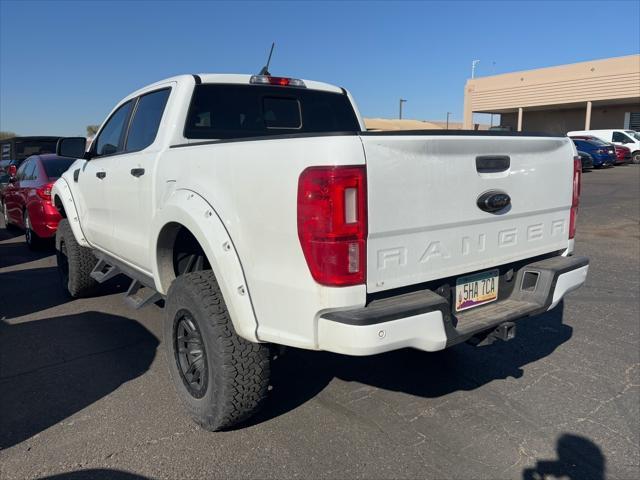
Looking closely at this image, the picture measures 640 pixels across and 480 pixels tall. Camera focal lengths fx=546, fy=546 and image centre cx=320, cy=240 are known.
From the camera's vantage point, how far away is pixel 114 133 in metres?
4.94

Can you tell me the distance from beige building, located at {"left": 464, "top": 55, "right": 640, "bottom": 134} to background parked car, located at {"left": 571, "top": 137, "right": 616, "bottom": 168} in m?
9.73

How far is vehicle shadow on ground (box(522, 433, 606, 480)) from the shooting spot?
9.14ft

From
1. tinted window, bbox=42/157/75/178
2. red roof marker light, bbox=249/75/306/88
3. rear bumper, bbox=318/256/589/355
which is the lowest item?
rear bumper, bbox=318/256/589/355

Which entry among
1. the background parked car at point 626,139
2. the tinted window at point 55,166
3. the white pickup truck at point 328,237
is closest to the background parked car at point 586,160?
the background parked car at point 626,139

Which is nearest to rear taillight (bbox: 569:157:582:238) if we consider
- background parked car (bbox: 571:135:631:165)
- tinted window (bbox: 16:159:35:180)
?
tinted window (bbox: 16:159:35:180)

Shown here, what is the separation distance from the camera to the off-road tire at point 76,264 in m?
5.60

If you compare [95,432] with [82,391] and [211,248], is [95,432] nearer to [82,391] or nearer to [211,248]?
[82,391]

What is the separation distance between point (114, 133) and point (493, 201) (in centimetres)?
352

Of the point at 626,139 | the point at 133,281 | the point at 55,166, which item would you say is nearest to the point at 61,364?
the point at 133,281

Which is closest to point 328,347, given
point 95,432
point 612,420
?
point 95,432

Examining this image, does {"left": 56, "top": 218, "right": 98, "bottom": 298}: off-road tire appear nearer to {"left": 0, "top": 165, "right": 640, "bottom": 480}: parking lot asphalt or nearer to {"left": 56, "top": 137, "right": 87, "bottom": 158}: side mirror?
{"left": 0, "top": 165, "right": 640, "bottom": 480}: parking lot asphalt

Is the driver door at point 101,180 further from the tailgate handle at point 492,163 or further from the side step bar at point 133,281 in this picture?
the tailgate handle at point 492,163

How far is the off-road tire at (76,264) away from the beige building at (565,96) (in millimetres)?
34358

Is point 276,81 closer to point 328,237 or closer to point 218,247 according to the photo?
point 218,247
